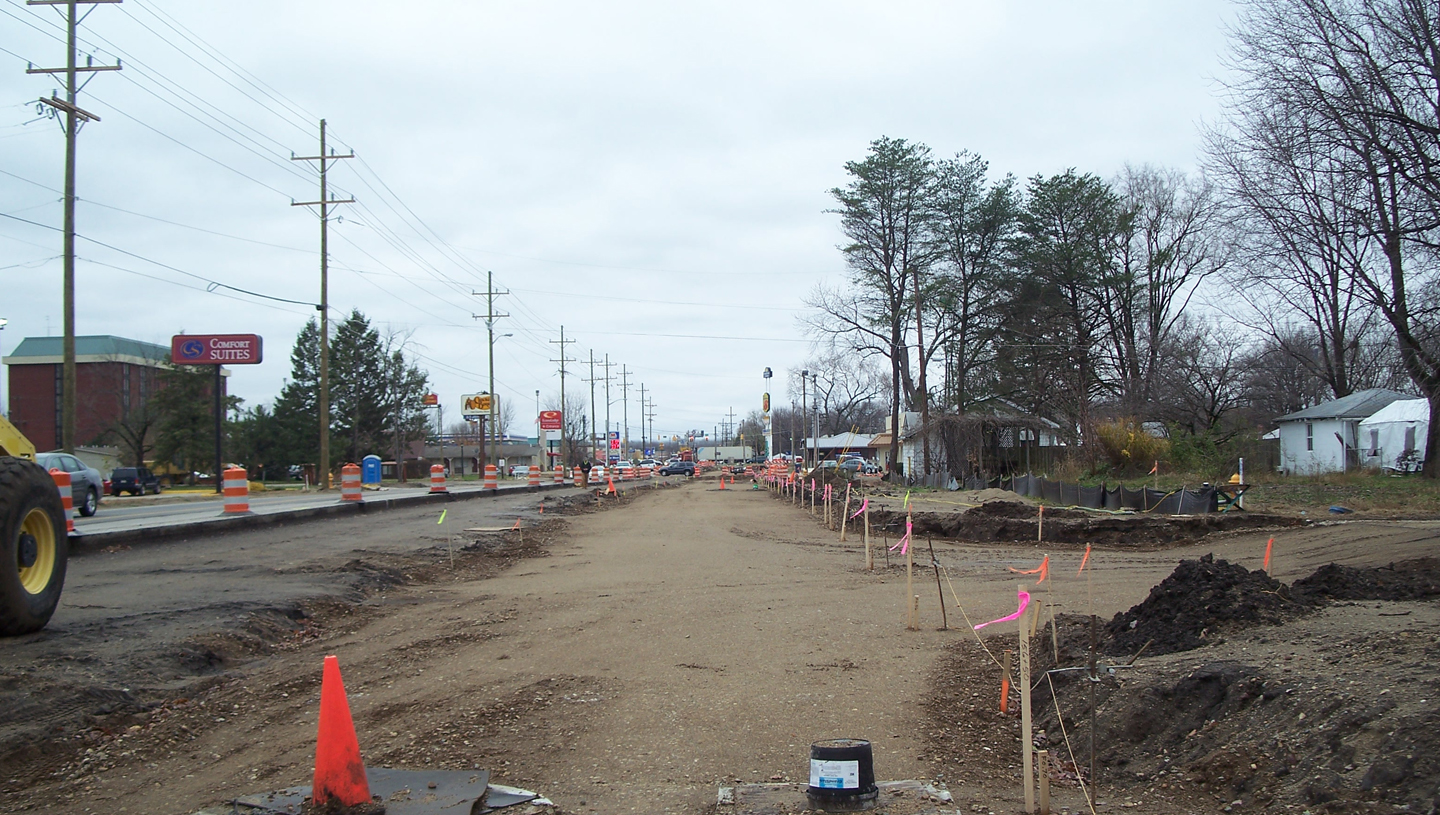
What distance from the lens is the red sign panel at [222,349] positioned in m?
40.6

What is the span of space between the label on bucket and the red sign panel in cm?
4226

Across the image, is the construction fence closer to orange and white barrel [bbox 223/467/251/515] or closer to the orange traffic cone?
the orange traffic cone

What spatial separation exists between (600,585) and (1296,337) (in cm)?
5129

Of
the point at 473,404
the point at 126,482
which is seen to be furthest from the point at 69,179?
the point at 473,404

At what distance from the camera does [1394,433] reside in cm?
3341

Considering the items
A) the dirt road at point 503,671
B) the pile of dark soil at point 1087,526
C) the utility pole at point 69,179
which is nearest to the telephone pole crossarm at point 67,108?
the utility pole at point 69,179

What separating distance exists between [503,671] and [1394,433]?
122 ft

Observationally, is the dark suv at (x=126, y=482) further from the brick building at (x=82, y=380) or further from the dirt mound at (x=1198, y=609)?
the dirt mound at (x=1198, y=609)

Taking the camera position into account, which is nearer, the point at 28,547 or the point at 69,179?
the point at 28,547

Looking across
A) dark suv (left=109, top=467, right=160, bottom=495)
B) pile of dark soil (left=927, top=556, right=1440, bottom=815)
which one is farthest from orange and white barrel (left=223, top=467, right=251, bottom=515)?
dark suv (left=109, top=467, right=160, bottom=495)

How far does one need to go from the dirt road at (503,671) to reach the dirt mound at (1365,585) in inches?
100

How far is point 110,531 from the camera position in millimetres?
15414

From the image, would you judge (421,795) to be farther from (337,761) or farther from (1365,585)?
(1365,585)

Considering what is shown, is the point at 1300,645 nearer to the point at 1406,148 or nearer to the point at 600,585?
the point at 600,585
